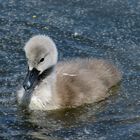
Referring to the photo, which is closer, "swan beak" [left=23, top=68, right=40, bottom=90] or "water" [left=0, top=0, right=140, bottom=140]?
"water" [left=0, top=0, right=140, bottom=140]

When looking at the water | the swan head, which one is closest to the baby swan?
the swan head

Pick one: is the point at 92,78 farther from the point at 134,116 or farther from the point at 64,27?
the point at 64,27

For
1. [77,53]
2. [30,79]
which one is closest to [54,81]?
[30,79]

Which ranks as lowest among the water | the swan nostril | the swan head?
the water

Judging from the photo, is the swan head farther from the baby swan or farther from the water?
the water

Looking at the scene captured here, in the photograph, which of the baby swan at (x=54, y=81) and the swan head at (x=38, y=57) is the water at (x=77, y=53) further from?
the swan head at (x=38, y=57)

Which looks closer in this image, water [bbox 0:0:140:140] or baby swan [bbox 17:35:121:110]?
water [bbox 0:0:140:140]

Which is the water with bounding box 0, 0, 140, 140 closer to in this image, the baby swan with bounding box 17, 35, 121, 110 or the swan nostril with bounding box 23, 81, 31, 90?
the baby swan with bounding box 17, 35, 121, 110

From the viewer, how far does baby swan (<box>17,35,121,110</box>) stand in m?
6.15

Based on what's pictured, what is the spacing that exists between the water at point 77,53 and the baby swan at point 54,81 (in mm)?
103

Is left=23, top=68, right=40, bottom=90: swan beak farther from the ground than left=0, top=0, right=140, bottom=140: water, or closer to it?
farther from the ground

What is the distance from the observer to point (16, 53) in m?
7.23

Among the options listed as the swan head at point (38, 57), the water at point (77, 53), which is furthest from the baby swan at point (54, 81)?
the water at point (77, 53)

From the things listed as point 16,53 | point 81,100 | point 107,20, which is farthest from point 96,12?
point 81,100
